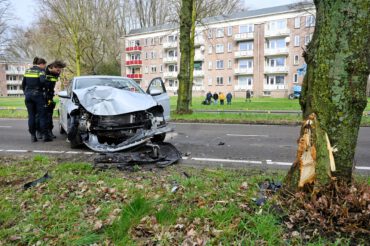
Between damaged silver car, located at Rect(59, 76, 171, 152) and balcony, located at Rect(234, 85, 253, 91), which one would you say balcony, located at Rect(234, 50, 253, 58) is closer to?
balcony, located at Rect(234, 85, 253, 91)

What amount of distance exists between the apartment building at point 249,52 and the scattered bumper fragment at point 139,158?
126ft

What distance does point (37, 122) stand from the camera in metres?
7.93

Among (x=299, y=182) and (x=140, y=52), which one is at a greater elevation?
(x=140, y=52)

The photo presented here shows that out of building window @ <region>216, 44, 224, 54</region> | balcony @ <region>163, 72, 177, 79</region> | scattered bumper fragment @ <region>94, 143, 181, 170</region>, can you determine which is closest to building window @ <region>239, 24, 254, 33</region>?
building window @ <region>216, 44, 224, 54</region>

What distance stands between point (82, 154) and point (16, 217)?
3022 mm

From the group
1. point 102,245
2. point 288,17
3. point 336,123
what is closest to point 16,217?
point 102,245

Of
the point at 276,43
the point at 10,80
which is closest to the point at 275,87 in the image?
the point at 276,43

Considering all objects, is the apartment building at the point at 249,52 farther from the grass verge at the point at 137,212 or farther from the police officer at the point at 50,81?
the grass verge at the point at 137,212

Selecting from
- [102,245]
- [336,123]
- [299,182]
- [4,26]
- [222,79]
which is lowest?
[102,245]

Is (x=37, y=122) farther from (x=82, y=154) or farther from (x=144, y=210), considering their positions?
(x=144, y=210)

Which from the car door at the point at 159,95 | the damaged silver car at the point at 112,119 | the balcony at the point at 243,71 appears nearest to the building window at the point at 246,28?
the balcony at the point at 243,71

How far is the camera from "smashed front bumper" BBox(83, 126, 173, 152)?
5312mm

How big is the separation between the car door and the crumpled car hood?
997 millimetres

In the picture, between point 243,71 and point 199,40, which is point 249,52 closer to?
point 243,71
